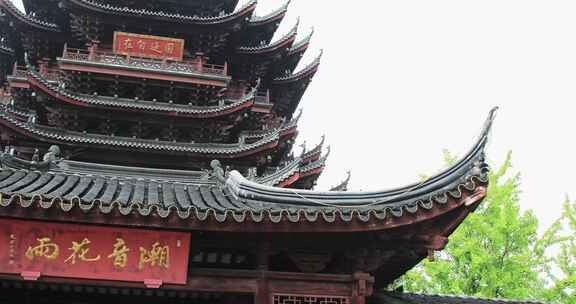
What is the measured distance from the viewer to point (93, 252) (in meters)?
7.79

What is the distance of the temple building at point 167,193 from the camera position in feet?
25.0

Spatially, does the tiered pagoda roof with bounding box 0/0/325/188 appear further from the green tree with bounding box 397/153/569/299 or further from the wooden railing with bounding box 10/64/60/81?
the green tree with bounding box 397/153/569/299

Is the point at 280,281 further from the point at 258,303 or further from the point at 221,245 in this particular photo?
the point at 221,245

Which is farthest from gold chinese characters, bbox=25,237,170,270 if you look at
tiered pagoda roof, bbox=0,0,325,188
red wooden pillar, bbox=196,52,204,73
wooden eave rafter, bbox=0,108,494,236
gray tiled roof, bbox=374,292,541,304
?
red wooden pillar, bbox=196,52,204,73

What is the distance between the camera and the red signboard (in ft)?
25.0

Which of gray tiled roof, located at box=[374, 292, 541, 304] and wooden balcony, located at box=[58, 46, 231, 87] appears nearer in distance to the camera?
gray tiled roof, located at box=[374, 292, 541, 304]

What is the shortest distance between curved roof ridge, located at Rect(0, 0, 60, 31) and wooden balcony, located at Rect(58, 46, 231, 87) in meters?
1.24

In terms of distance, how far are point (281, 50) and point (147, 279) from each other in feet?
39.5

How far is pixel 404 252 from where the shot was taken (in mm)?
8492

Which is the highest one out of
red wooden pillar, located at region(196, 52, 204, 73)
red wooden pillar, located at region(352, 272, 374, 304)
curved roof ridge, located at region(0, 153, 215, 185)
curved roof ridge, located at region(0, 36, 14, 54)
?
curved roof ridge, located at region(0, 36, 14, 54)

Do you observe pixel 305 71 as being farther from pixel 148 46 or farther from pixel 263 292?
pixel 263 292

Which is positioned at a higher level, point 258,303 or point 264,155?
point 264,155

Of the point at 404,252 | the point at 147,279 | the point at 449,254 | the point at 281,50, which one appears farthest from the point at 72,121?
the point at 449,254

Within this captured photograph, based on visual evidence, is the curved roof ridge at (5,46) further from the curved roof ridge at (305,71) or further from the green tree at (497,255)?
the green tree at (497,255)
